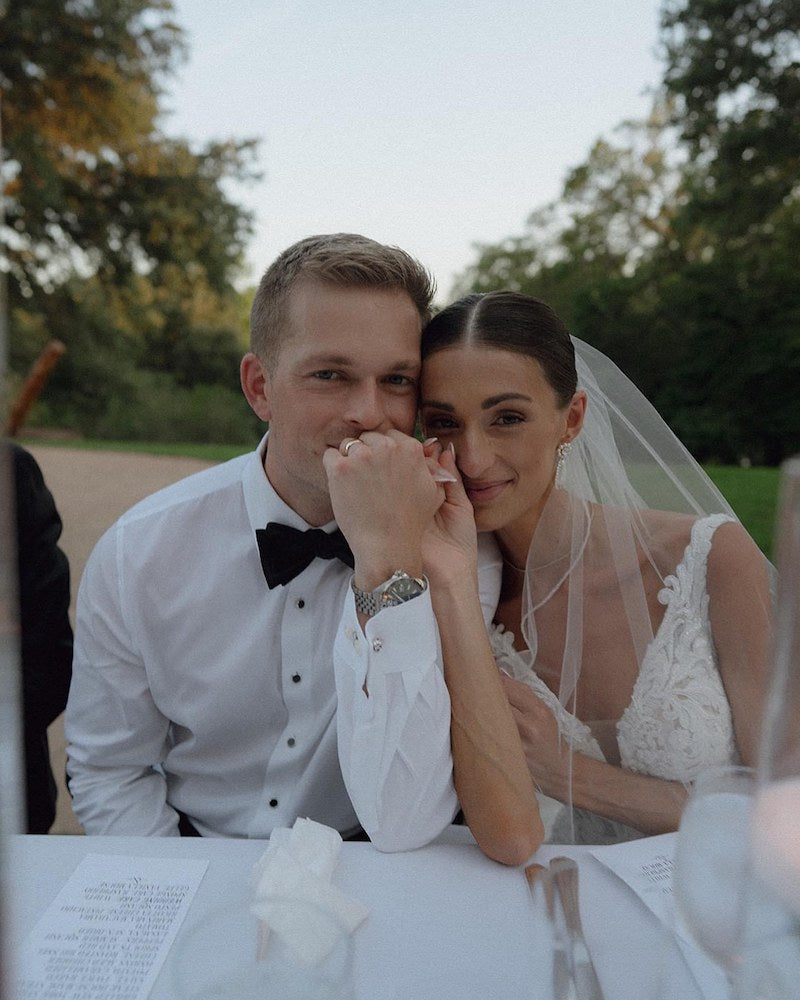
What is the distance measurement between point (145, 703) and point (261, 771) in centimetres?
34

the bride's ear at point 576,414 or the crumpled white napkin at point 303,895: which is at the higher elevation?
the bride's ear at point 576,414

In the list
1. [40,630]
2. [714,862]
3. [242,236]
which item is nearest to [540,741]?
[714,862]

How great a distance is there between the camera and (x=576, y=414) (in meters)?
2.09

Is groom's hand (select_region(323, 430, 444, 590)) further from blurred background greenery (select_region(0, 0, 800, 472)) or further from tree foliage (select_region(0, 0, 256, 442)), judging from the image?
A: tree foliage (select_region(0, 0, 256, 442))

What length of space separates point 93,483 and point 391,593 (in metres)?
8.40

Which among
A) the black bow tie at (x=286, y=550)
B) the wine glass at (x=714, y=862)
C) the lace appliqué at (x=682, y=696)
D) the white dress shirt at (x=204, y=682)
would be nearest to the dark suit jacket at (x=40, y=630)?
the white dress shirt at (x=204, y=682)

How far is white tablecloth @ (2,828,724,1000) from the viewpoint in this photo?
949 millimetres

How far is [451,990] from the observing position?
977 millimetres

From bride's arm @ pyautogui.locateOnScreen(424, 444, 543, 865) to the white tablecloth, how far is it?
0.17 ft

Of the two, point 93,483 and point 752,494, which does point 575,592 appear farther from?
point 93,483

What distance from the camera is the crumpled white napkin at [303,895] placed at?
28.6 inches

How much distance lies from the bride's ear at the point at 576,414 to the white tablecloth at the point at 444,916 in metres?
1.11

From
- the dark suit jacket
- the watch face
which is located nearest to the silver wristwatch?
the watch face

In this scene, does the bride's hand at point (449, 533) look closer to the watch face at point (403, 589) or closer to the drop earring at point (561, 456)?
the watch face at point (403, 589)
